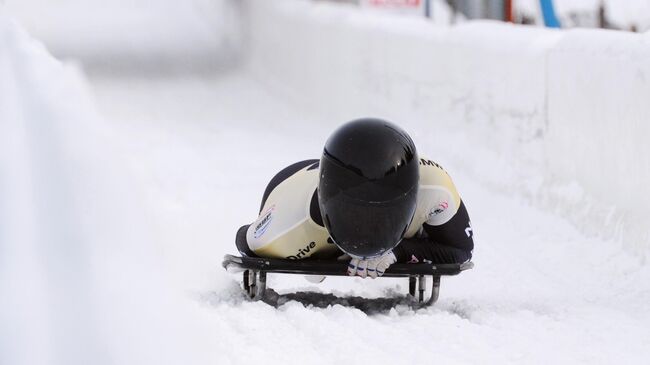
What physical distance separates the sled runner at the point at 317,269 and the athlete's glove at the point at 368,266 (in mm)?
32

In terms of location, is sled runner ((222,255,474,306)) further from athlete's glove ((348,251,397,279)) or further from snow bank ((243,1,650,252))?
snow bank ((243,1,650,252))

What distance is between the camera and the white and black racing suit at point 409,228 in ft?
14.6

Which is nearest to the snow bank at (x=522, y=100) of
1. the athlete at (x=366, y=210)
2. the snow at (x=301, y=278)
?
the snow at (x=301, y=278)

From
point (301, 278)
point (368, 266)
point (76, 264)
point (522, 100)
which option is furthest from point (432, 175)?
point (522, 100)

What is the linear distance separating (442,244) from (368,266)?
15.5 inches

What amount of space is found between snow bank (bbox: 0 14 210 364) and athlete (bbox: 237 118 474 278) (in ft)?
1.89

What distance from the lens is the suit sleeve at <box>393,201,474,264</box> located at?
4461mm

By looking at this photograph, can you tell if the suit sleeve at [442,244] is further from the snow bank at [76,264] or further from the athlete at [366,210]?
the snow bank at [76,264]

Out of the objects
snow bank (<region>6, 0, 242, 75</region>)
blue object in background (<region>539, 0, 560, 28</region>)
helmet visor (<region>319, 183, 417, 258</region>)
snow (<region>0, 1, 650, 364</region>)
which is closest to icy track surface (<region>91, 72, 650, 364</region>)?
snow (<region>0, 1, 650, 364</region>)

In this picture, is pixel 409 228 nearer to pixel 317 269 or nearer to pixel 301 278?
pixel 317 269

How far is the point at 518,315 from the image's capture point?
4391 millimetres

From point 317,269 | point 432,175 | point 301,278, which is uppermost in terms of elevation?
point 432,175

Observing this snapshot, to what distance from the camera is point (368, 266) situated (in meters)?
4.25

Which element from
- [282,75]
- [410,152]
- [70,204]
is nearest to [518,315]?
[410,152]
